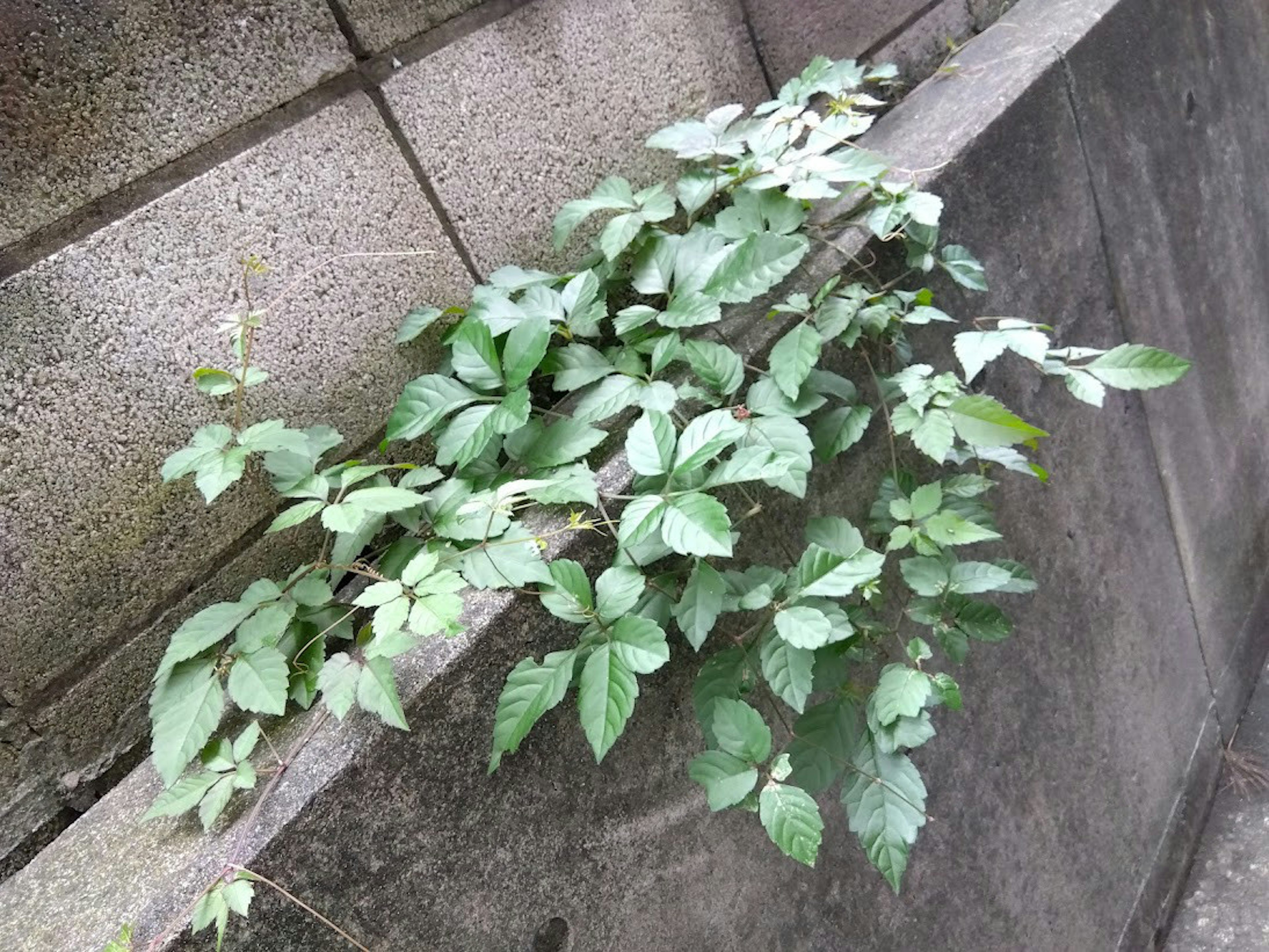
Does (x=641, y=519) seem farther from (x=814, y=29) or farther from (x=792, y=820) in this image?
(x=814, y=29)

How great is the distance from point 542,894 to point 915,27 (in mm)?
2382

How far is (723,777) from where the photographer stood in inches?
51.8

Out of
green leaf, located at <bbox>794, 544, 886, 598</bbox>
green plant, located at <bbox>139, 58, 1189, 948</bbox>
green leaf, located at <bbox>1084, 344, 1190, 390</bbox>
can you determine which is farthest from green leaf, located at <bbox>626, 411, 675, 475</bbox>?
green leaf, located at <bbox>1084, 344, 1190, 390</bbox>

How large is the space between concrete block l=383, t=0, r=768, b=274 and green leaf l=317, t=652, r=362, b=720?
0.87 meters

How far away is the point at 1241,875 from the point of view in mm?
2500

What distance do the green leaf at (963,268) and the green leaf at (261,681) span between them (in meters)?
1.41

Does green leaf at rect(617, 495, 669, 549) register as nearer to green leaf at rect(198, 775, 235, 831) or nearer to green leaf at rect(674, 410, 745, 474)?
green leaf at rect(674, 410, 745, 474)

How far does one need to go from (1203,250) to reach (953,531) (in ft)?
6.02

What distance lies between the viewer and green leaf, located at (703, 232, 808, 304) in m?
1.56

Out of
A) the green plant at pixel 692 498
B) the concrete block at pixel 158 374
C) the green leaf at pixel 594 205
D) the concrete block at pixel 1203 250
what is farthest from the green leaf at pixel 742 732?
the concrete block at pixel 1203 250

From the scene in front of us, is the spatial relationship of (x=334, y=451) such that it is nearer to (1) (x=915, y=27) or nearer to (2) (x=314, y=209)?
(2) (x=314, y=209)

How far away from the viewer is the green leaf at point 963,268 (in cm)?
179

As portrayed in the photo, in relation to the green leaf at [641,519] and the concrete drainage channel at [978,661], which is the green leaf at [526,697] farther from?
the green leaf at [641,519]

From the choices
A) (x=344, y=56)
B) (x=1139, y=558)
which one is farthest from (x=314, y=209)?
(x=1139, y=558)
